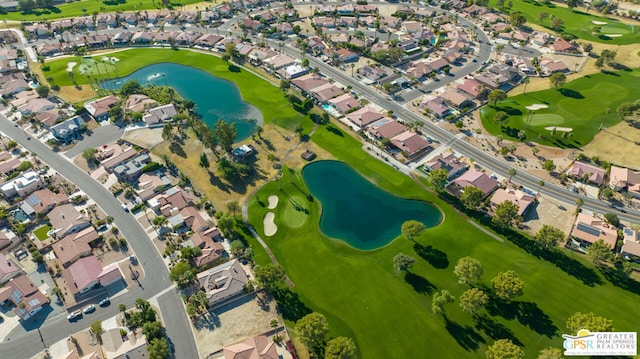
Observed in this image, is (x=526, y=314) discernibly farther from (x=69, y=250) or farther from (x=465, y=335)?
(x=69, y=250)

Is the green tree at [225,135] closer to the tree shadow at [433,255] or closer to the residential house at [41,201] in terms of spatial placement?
the residential house at [41,201]

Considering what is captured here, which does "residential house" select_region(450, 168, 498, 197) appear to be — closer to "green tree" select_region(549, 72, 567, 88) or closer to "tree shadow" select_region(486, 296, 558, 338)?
"tree shadow" select_region(486, 296, 558, 338)

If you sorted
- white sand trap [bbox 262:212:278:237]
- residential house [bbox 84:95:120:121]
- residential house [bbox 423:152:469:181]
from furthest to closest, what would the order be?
residential house [bbox 84:95:120:121], residential house [bbox 423:152:469:181], white sand trap [bbox 262:212:278:237]

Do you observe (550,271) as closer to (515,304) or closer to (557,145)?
(515,304)

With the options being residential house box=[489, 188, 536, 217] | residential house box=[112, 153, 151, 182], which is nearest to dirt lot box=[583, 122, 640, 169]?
residential house box=[489, 188, 536, 217]

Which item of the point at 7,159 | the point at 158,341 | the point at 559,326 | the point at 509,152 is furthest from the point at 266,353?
the point at 7,159

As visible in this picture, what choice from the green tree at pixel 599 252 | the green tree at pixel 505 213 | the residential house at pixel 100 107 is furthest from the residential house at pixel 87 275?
the green tree at pixel 599 252

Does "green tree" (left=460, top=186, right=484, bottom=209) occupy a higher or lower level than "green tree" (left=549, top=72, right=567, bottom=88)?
lower
